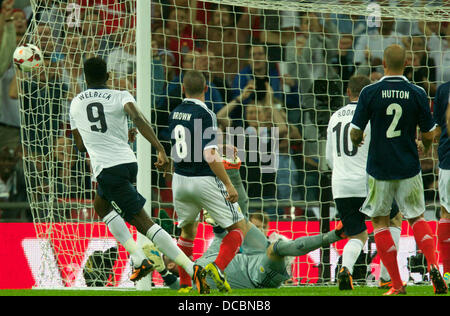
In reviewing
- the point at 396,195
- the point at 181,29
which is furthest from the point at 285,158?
the point at 396,195

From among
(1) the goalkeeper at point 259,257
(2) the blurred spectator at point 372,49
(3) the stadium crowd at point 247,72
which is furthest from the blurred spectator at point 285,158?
(1) the goalkeeper at point 259,257

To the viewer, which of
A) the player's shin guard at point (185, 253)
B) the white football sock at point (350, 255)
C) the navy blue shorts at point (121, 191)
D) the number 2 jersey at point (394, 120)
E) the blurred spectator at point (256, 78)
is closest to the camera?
the number 2 jersey at point (394, 120)

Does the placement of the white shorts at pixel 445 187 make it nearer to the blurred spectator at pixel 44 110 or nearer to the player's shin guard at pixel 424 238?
the player's shin guard at pixel 424 238

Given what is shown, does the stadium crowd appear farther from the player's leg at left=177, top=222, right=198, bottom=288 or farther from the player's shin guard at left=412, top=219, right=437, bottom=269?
the player's shin guard at left=412, top=219, right=437, bottom=269

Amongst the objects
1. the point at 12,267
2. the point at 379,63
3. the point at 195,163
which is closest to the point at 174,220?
the point at 12,267

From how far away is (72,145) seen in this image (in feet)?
30.3

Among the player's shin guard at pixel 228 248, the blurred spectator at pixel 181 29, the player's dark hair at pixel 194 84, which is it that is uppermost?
the blurred spectator at pixel 181 29

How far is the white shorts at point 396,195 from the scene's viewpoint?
6031mm

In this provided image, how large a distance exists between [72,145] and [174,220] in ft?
4.81

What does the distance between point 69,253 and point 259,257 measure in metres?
2.35

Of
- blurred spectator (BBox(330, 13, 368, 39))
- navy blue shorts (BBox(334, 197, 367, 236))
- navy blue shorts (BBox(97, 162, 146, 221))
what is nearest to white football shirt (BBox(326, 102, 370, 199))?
navy blue shorts (BBox(334, 197, 367, 236))

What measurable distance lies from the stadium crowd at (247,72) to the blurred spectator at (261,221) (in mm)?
302

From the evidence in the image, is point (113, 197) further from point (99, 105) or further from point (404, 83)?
point (404, 83)

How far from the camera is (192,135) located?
6773 mm
